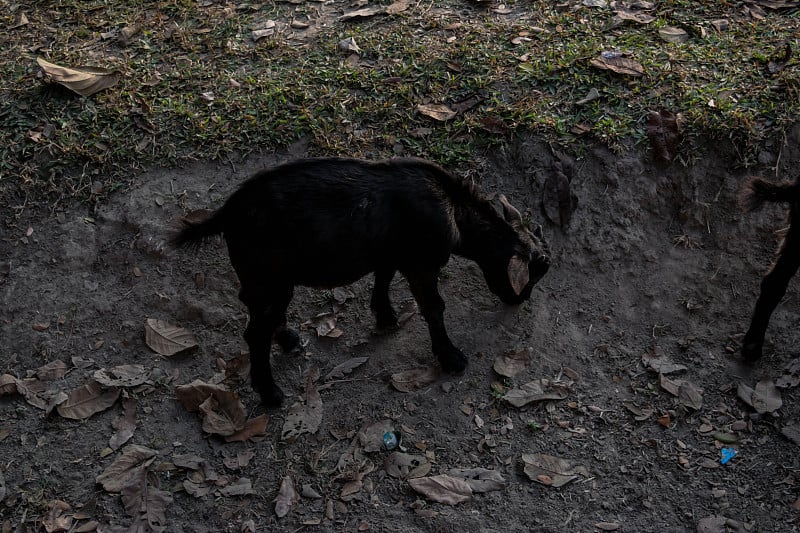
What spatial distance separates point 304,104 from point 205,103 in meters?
0.86

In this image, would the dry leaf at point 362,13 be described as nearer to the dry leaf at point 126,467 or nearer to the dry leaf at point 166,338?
the dry leaf at point 166,338

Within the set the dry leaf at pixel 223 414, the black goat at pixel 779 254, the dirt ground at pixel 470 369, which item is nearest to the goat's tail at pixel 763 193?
the black goat at pixel 779 254

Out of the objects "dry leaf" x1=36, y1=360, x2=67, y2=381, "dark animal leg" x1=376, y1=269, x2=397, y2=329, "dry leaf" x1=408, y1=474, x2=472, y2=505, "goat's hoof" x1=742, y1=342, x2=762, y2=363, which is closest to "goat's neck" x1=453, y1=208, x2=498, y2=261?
"dark animal leg" x1=376, y1=269, x2=397, y2=329

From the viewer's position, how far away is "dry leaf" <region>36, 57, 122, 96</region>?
6.48 m

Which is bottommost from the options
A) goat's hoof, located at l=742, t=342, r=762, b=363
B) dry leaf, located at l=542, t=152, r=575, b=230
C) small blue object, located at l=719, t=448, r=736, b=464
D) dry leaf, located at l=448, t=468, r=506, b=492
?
dry leaf, located at l=448, t=468, r=506, b=492

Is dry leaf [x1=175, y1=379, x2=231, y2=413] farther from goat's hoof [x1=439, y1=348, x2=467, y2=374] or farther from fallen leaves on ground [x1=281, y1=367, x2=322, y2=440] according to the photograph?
goat's hoof [x1=439, y1=348, x2=467, y2=374]

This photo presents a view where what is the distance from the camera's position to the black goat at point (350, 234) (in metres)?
4.38

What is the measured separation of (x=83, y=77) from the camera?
6535 millimetres

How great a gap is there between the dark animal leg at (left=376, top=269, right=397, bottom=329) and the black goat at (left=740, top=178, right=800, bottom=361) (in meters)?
2.41

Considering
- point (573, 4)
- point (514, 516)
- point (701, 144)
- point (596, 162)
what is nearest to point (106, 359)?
point (514, 516)

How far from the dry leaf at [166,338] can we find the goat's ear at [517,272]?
2.19 meters

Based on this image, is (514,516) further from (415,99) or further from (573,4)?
(573,4)

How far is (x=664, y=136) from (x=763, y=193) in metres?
1.16

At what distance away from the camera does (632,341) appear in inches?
213
